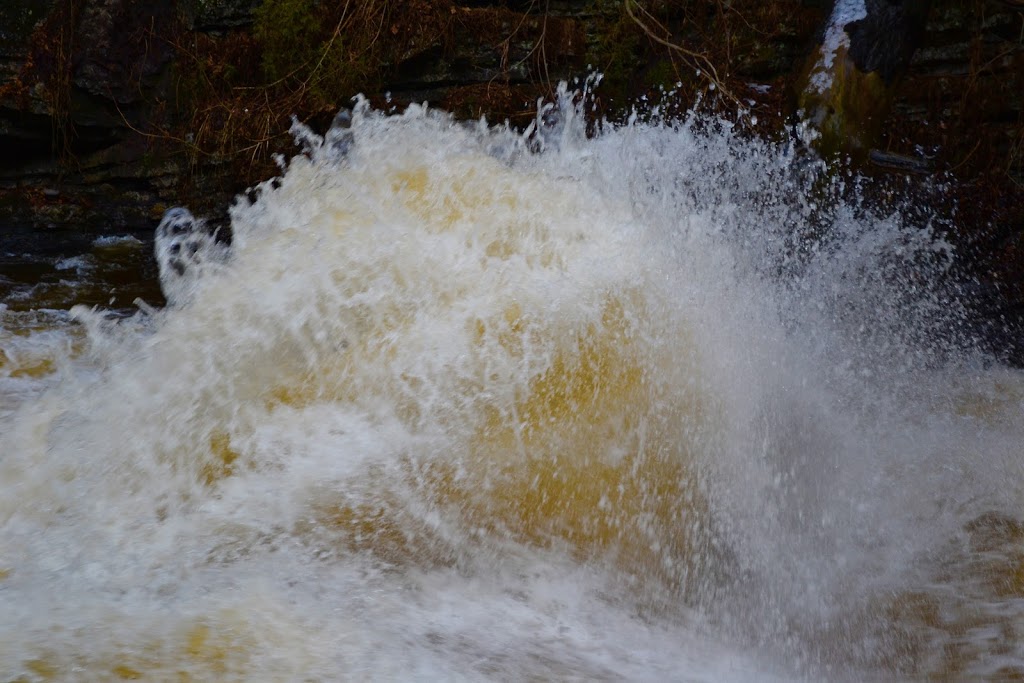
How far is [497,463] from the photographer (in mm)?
2512

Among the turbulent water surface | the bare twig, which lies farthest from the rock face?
the turbulent water surface

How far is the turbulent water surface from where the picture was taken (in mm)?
1894

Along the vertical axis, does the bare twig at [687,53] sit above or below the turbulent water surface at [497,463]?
above

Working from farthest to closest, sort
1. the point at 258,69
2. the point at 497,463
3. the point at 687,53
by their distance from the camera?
the point at 258,69 < the point at 687,53 < the point at 497,463

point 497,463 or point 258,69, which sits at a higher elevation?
point 258,69

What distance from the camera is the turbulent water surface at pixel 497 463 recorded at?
1894 mm

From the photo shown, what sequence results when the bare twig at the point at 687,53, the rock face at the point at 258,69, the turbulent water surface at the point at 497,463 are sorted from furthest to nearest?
the rock face at the point at 258,69 < the bare twig at the point at 687,53 < the turbulent water surface at the point at 497,463

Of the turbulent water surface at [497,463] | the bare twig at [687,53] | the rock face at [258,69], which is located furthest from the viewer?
the rock face at [258,69]

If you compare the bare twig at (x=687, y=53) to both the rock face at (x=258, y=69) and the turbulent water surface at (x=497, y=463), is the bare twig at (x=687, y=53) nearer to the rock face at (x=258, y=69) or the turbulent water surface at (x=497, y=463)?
the rock face at (x=258, y=69)

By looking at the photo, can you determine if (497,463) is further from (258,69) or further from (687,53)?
(258,69)

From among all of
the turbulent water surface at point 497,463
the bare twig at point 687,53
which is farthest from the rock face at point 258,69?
the turbulent water surface at point 497,463

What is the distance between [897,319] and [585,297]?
2174 millimetres

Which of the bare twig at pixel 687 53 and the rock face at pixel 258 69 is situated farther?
the rock face at pixel 258 69

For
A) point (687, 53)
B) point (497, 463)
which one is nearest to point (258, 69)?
point (687, 53)
